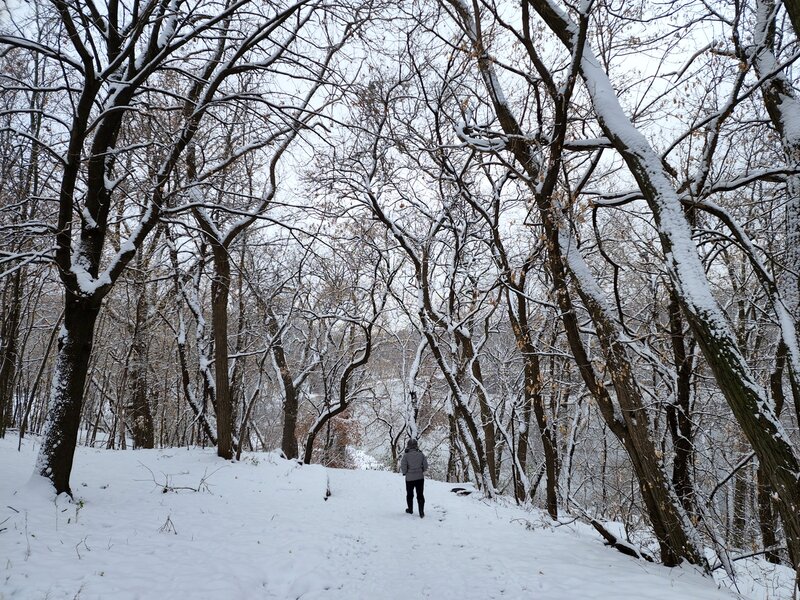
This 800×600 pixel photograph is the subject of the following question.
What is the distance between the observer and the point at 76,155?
5816mm

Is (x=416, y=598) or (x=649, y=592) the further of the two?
(x=416, y=598)

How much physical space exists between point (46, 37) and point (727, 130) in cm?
994

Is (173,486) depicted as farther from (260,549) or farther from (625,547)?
(625,547)

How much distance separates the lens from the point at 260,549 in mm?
5633

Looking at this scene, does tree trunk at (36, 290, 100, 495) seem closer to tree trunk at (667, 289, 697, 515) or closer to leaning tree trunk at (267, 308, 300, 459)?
tree trunk at (667, 289, 697, 515)

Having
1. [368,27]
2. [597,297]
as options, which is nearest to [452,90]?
[368,27]

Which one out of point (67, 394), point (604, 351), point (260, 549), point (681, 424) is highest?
point (604, 351)

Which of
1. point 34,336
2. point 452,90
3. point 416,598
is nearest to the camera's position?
point 416,598

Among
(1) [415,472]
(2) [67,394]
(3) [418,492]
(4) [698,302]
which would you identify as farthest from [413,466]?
(4) [698,302]

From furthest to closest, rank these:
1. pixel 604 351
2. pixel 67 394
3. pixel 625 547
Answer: pixel 625 547 → pixel 67 394 → pixel 604 351

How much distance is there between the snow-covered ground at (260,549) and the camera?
416 cm

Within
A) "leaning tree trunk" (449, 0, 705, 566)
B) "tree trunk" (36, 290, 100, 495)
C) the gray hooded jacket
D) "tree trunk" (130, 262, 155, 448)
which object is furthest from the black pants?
"tree trunk" (130, 262, 155, 448)

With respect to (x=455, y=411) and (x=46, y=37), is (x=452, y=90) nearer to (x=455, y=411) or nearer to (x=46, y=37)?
(x=46, y=37)

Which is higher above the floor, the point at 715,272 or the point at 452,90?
the point at 452,90
